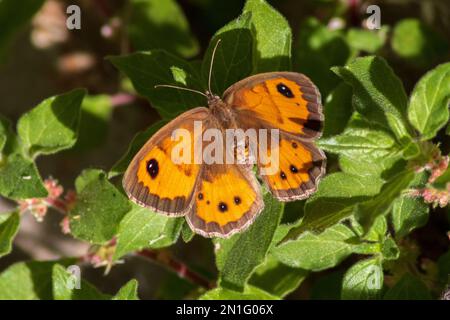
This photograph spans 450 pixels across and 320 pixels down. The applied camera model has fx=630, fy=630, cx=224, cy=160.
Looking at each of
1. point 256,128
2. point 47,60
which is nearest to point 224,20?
point 47,60

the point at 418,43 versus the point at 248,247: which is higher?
the point at 418,43

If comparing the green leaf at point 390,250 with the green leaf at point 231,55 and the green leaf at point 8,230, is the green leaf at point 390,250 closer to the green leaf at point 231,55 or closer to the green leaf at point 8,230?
the green leaf at point 231,55

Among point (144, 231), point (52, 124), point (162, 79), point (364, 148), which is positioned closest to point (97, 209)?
point (144, 231)

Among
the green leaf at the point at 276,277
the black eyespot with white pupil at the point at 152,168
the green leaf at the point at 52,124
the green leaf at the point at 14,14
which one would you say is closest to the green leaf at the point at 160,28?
the green leaf at the point at 14,14

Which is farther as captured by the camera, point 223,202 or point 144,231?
point 144,231

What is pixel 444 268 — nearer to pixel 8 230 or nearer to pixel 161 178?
pixel 161 178

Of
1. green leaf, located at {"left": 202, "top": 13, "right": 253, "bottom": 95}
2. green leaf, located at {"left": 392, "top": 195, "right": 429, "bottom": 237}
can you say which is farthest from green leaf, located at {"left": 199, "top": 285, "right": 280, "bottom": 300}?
green leaf, located at {"left": 202, "top": 13, "right": 253, "bottom": 95}

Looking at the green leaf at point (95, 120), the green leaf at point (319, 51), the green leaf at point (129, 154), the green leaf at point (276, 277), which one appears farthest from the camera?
the green leaf at point (95, 120)
